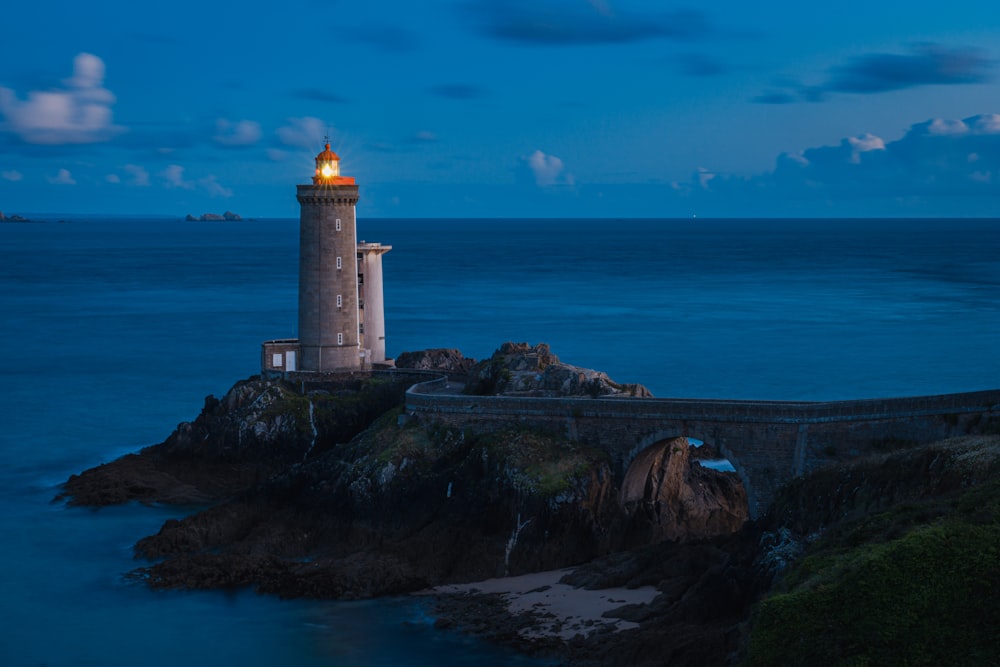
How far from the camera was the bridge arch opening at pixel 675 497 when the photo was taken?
3834 cm

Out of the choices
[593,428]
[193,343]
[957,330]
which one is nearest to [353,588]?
[593,428]

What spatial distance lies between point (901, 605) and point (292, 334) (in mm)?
82208

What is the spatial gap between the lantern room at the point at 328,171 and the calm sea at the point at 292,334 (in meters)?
14.3

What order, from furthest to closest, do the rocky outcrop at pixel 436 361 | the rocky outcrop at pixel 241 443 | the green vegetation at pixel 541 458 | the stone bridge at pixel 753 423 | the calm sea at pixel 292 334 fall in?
the rocky outcrop at pixel 436 361, the rocky outcrop at pixel 241 443, the green vegetation at pixel 541 458, the stone bridge at pixel 753 423, the calm sea at pixel 292 334

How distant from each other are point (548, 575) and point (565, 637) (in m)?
4.88

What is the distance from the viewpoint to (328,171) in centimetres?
5112

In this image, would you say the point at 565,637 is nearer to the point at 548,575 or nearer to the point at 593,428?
the point at 548,575

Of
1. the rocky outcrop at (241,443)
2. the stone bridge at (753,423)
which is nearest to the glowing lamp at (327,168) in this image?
the rocky outcrop at (241,443)

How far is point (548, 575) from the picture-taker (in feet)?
117

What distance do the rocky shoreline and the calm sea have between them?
1.53 metres

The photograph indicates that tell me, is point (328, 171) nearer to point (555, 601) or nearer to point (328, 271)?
point (328, 271)

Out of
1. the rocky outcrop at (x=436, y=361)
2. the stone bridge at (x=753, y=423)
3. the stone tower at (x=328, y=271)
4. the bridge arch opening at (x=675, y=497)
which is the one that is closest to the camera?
the stone bridge at (x=753, y=423)

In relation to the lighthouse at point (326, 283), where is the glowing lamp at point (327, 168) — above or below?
above

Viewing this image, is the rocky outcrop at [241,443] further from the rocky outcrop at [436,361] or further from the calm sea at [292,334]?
the rocky outcrop at [436,361]
